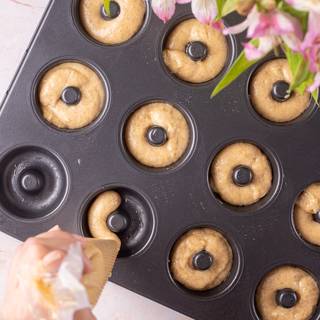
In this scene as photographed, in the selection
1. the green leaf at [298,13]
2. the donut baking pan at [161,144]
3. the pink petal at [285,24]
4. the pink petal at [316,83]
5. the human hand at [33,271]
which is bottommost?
the human hand at [33,271]

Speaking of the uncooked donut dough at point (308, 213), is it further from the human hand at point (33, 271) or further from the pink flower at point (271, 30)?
the pink flower at point (271, 30)

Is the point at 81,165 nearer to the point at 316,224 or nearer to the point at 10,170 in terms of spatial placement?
the point at 10,170

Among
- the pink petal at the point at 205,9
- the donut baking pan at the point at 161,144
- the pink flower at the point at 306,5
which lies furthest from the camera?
the donut baking pan at the point at 161,144

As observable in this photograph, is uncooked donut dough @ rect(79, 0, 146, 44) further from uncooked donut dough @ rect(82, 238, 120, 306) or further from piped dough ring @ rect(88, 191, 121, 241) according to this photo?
uncooked donut dough @ rect(82, 238, 120, 306)

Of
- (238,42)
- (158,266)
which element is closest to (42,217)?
(158,266)

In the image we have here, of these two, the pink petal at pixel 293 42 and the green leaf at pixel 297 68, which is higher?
the pink petal at pixel 293 42

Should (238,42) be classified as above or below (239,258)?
above

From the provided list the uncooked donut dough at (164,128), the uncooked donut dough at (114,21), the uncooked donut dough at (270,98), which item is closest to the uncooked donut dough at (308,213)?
the uncooked donut dough at (270,98)
